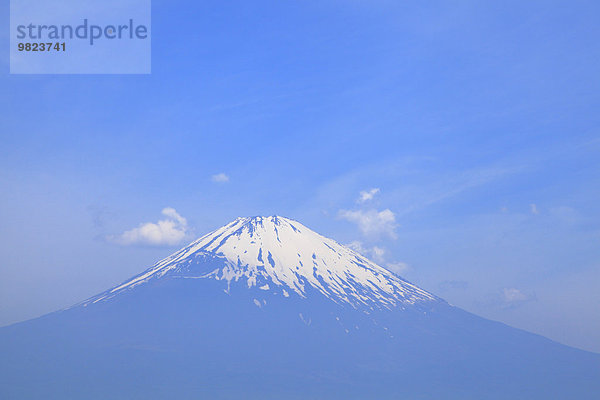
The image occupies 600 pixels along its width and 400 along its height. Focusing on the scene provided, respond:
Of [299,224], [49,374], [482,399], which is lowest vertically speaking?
[482,399]

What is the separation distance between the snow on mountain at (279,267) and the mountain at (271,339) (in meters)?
0.40

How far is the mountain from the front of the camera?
142m

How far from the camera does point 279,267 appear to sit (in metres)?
173

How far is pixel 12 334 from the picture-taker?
17250 centimetres

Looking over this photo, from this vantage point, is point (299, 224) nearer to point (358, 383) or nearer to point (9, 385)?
point (358, 383)

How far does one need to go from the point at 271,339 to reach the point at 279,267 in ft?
70.1

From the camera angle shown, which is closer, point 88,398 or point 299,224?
point 88,398

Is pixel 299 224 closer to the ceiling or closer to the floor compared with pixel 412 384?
closer to the ceiling

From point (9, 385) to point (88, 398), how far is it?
23.0 m

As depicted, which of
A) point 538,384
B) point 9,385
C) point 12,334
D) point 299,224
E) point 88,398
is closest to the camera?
point 88,398

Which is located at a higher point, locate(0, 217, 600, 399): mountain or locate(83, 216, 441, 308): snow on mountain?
locate(83, 216, 441, 308): snow on mountain

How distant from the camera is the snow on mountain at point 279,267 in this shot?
169375 mm

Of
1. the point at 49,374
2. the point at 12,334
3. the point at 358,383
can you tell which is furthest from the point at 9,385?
the point at 358,383

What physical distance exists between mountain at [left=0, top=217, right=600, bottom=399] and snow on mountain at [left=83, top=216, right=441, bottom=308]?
1.30ft
